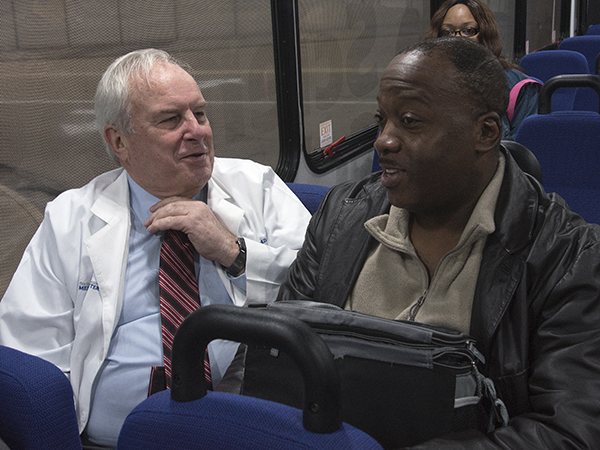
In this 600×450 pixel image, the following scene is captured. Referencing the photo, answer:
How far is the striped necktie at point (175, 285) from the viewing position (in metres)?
1.68

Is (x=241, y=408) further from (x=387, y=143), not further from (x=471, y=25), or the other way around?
(x=471, y=25)

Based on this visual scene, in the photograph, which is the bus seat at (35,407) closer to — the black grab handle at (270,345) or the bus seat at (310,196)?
the black grab handle at (270,345)

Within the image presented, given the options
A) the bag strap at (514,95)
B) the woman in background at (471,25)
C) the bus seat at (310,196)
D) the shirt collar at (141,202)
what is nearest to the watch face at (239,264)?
the shirt collar at (141,202)

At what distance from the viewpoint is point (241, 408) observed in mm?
813

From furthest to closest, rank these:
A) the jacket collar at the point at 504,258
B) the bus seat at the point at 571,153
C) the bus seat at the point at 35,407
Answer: the bus seat at the point at 571,153 → the bus seat at the point at 35,407 → the jacket collar at the point at 504,258

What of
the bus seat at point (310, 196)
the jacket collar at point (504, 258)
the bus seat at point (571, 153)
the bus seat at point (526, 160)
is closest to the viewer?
the jacket collar at point (504, 258)

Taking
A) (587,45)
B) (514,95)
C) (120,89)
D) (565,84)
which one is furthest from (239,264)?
(587,45)

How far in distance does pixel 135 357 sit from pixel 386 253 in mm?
774

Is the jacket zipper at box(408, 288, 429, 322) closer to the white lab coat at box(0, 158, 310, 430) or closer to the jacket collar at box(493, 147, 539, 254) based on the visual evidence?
the jacket collar at box(493, 147, 539, 254)

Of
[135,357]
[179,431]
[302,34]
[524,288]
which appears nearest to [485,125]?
[524,288]

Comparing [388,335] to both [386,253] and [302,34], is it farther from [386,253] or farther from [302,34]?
[302,34]

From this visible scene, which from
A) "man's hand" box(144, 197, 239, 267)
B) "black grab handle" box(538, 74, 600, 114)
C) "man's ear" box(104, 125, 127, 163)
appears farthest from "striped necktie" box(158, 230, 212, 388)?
"black grab handle" box(538, 74, 600, 114)

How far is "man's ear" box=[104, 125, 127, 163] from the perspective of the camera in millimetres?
1822

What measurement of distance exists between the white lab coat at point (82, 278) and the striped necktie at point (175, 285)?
120 millimetres
